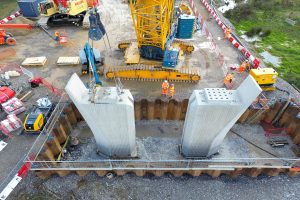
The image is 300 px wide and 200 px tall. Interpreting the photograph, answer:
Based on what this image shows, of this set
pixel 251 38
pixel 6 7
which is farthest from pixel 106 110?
pixel 6 7

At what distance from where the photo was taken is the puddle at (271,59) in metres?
21.5

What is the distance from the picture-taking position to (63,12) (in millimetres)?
22734

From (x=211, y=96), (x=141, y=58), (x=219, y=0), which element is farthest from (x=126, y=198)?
(x=219, y=0)

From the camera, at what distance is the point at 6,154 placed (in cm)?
1216

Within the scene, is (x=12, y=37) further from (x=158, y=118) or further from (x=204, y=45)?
(x=204, y=45)

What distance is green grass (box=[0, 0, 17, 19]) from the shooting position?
28989 mm

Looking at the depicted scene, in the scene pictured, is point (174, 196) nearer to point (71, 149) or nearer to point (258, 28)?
point (71, 149)

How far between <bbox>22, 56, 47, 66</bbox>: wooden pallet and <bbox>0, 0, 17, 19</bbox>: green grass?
14389 mm

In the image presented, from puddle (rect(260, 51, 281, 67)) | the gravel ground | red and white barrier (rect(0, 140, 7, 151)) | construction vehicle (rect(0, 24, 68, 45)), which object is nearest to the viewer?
the gravel ground

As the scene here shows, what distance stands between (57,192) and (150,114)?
711cm

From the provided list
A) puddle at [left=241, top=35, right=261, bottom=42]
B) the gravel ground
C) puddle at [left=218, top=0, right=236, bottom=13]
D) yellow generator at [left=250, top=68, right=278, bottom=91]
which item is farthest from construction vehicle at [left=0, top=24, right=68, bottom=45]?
puddle at [left=218, top=0, right=236, bottom=13]

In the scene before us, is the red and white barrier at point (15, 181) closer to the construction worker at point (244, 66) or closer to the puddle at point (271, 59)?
the construction worker at point (244, 66)

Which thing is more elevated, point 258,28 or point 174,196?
point 258,28

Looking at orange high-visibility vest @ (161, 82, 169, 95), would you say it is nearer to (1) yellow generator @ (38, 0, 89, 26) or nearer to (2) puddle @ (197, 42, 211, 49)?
(2) puddle @ (197, 42, 211, 49)
